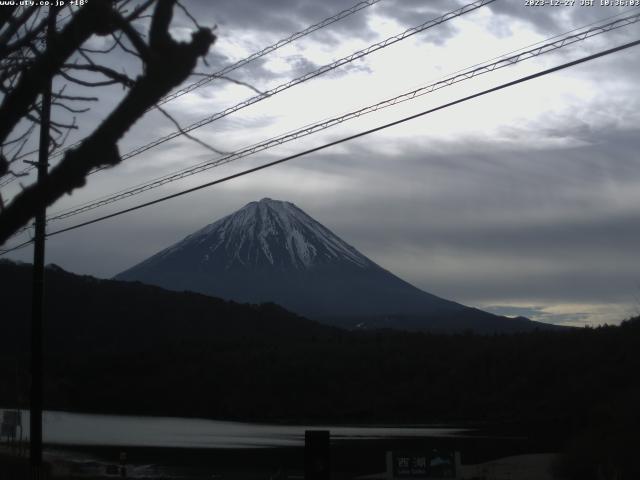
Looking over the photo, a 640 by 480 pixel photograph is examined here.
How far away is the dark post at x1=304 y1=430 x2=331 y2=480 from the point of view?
542 inches

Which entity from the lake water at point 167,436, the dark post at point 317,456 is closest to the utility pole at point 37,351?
the dark post at point 317,456

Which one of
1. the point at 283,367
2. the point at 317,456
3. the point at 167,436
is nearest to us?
the point at 317,456

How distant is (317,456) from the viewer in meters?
13.8

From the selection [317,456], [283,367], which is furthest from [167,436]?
[283,367]

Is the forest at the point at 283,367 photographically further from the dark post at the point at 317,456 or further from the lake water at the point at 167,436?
the dark post at the point at 317,456

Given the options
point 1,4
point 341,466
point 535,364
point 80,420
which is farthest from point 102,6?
point 535,364

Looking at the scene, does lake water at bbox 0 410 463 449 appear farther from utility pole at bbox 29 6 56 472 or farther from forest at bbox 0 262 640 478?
utility pole at bbox 29 6 56 472

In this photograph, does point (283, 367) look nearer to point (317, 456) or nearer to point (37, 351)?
point (37, 351)

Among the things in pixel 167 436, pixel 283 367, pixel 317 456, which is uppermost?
pixel 283 367

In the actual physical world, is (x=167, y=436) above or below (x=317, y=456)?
below

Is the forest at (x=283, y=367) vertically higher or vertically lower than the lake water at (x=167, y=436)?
higher

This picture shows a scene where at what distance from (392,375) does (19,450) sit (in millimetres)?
72993

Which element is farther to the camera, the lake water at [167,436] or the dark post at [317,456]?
the lake water at [167,436]

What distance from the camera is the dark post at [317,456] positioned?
45.1 feet
